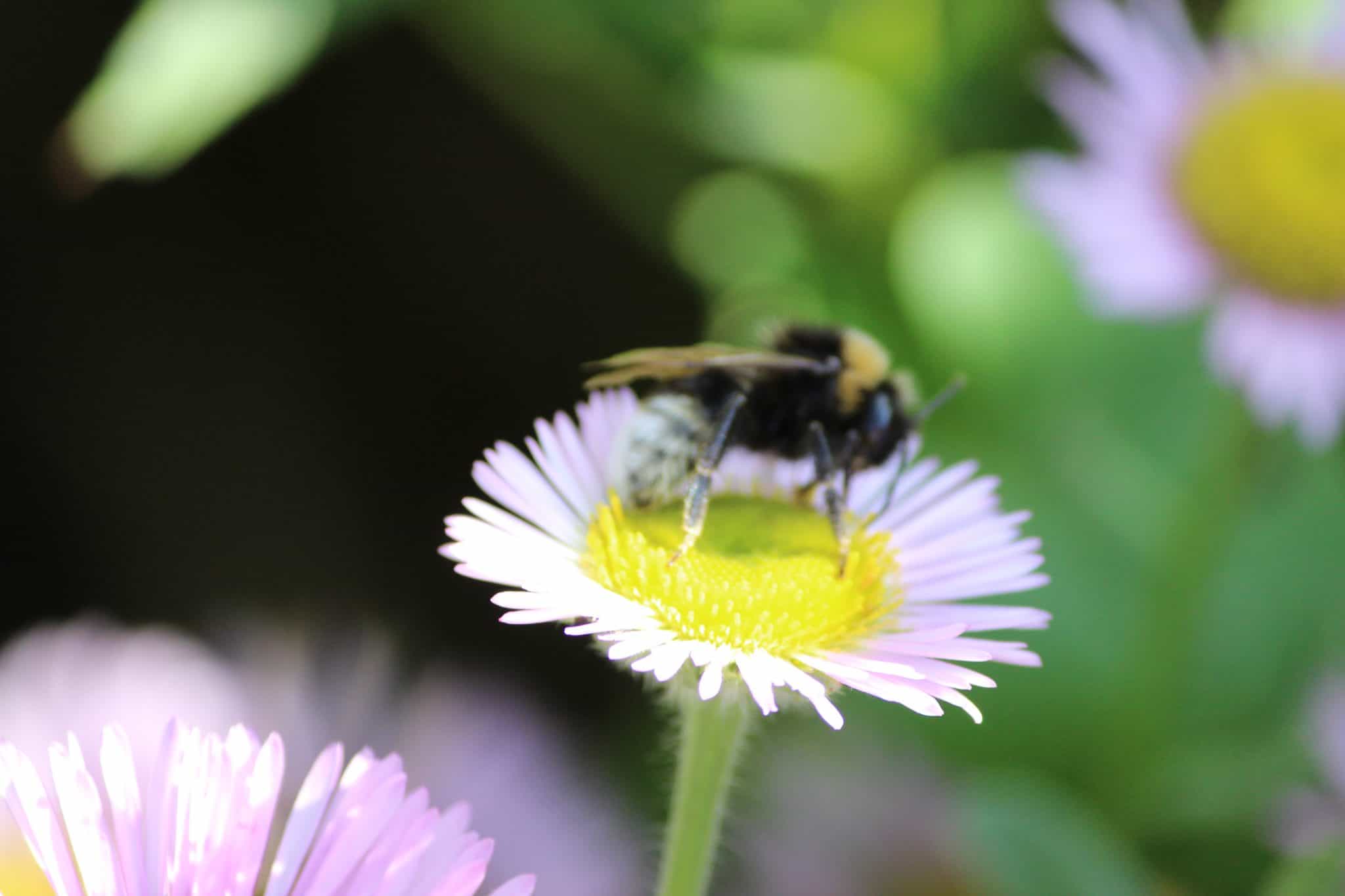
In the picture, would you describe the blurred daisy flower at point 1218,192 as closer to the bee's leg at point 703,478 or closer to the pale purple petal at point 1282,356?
the pale purple petal at point 1282,356

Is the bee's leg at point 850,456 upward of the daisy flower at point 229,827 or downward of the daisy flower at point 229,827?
upward

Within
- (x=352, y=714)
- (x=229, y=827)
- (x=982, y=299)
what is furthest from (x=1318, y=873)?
(x=982, y=299)

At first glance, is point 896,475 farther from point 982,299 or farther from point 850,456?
point 982,299

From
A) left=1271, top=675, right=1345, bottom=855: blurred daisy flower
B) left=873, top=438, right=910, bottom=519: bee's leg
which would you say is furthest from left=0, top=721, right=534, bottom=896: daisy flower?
left=1271, top=675, right=1345, bottom=855: blurred daisy flower

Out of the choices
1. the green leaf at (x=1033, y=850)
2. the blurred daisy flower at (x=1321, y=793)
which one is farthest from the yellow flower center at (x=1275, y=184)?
the green leaf at (x=1033, y=850)

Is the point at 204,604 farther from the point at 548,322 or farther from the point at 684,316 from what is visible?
the point at 684,316
